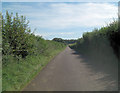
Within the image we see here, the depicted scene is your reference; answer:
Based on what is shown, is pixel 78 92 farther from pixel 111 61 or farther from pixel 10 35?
pixel 10 35

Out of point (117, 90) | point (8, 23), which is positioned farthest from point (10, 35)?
point (117, 90)

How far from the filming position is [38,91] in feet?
21.4

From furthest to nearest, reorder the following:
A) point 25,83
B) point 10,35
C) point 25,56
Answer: point 25,56, point 10,35, point 25,83

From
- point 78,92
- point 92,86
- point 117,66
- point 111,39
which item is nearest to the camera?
point 78,92

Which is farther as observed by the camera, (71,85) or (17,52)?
(17,52)

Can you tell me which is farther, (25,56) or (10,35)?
(25,56)

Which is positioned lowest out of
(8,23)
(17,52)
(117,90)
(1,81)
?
(117,90)

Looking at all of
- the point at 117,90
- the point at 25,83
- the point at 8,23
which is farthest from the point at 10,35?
the point at 117,90

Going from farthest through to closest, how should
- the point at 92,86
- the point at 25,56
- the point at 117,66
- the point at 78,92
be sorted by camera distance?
the point at 25,56 < the point at 117,66 < the point at 92,86 < the point at 78,92

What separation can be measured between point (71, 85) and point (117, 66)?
442 cm

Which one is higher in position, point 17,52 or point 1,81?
point 17,52

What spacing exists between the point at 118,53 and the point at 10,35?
25.7 feet

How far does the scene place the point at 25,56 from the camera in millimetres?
14188

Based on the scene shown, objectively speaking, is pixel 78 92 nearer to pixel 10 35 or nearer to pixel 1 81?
pixel 1 81
